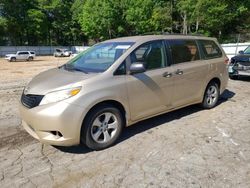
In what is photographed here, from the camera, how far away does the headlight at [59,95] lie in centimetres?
354

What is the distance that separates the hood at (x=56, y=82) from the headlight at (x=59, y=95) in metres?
0.07

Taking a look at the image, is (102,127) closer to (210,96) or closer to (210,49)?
(210,96)

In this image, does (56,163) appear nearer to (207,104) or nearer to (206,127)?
(206,127)

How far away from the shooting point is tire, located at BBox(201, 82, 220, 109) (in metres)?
5.93

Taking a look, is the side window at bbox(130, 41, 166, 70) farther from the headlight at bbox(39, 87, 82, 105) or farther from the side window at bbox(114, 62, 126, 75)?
the headlight at bbox(39, 87, 82, 105)

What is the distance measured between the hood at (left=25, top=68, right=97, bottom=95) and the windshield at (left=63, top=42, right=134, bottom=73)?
26cm

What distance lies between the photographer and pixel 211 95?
6.10m

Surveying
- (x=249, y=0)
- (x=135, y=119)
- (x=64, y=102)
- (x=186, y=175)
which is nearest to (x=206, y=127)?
(x=135, y=119)

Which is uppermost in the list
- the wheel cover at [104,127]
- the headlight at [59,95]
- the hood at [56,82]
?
the hood at [56,82]

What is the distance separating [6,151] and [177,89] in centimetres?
320

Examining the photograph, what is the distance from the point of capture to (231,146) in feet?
13.5

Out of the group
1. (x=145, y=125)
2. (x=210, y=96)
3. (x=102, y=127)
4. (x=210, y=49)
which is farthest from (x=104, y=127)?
(x=210, y=49)

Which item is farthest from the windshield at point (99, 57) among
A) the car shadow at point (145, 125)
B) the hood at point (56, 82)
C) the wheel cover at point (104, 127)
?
the car shadow at point (145, 125)

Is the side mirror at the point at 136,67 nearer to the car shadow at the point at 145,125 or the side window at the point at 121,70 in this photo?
the side window at the point at 121,70
